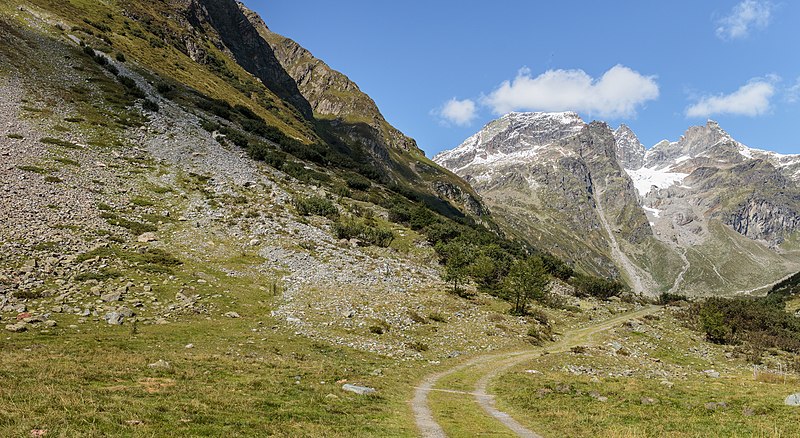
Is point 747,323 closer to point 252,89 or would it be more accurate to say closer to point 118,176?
point 118,176

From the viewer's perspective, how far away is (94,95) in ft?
240

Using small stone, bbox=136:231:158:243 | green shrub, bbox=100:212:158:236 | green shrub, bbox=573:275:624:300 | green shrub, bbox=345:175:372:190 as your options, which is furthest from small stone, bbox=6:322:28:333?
green shrub, bbox=573:275:624:300

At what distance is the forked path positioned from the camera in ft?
56.6

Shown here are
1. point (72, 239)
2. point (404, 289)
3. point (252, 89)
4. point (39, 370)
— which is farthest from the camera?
point (252, 89)

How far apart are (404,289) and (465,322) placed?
8.42m

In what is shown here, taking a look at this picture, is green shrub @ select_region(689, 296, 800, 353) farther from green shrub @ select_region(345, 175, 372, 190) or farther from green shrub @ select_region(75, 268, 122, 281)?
green shrub @ select_region(345, 175, 372, 190)

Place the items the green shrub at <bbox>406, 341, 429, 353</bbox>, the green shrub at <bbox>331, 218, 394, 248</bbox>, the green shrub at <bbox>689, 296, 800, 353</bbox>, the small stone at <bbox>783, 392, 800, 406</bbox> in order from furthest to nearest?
the green shrub at <bbox>331, 218, 394, 248</bbox> < the green shrub at <bbox>689, 296, 800, 353</bbox> < the green shrub at <bbox>406, 341, 429, 353</bbox> < the small stone at <bbox>783, 392, 800, 406</bbox>

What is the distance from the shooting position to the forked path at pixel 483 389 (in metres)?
17.2

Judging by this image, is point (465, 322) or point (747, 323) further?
point (747, 323)

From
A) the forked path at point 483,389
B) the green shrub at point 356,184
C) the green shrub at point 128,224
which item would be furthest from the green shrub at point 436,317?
the green shrub at point 356,184

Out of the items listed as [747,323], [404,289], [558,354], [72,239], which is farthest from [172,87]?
[747,323]

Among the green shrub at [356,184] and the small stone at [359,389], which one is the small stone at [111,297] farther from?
the green shrub at [356,184]

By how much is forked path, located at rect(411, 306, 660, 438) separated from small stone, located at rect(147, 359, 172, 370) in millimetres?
12170

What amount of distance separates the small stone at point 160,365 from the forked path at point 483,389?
1217 cm
